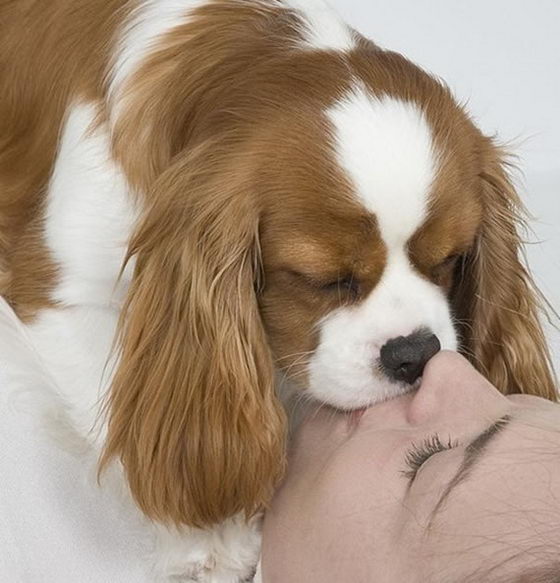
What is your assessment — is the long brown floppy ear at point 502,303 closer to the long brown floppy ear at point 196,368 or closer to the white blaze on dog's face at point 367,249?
the white blaze on dog's face at point 367,249

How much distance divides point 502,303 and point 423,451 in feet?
1.93

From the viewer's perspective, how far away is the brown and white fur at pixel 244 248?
1.79 metres

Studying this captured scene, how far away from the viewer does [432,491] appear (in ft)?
4.76

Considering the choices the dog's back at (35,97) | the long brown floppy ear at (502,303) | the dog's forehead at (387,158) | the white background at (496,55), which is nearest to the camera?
the dog's forehead at (387,158)

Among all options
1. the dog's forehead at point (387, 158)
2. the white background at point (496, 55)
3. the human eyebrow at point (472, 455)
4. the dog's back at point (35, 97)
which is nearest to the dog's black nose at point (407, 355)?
the dog's forehead at point (387, 158)

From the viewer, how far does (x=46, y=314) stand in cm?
214

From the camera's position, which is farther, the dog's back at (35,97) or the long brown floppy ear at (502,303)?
the dog's back at (35,97)

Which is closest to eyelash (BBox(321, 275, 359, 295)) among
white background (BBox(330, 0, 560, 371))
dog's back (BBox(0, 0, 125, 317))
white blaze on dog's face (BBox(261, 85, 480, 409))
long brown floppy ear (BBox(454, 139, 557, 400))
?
white blaze on dog's face (BBox(261, 85, 480, 409))

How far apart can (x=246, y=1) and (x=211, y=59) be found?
145 mm

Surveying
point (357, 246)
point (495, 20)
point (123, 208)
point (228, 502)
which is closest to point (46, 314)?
point (123, 208)

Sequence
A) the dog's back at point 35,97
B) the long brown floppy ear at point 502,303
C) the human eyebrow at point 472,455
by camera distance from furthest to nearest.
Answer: the dog's back at point 35,97 → the long brown floppy ear at point 502,303 → the human eyebrow at point 472,455

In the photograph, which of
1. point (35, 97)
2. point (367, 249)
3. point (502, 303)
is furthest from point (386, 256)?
point (35, 97)

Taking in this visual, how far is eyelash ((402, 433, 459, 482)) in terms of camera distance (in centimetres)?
154

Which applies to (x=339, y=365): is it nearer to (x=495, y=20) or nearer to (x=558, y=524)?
(x=558, y=524)
